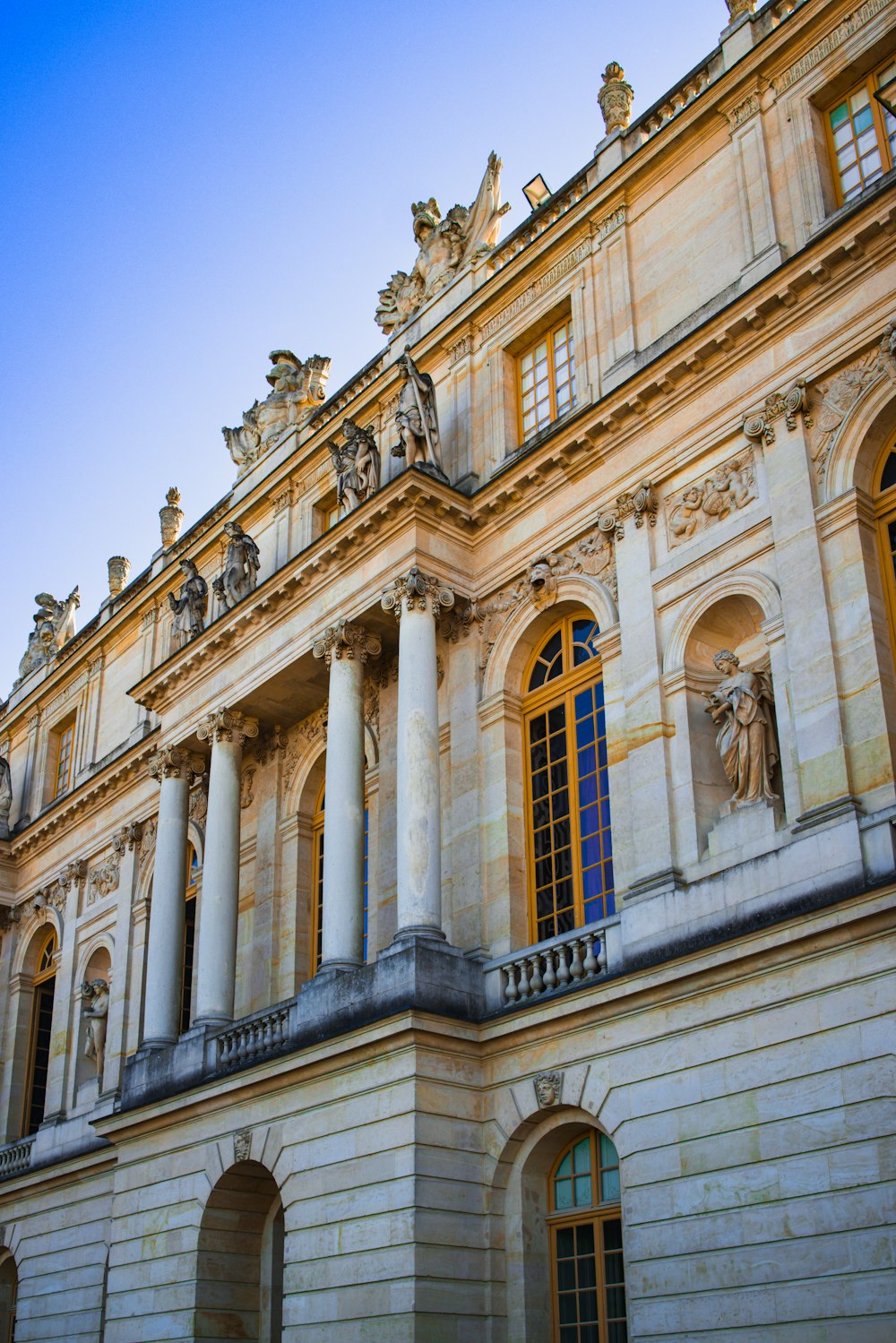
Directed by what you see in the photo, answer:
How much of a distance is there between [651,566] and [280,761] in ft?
27.3

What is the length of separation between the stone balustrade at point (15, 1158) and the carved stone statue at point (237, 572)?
10.8 metres

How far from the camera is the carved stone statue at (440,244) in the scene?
24172 millimetres

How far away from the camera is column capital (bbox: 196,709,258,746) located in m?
23.3

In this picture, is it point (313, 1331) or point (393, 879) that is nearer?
point (313, 1331)

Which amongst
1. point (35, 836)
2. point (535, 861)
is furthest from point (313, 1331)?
point (35, 836)

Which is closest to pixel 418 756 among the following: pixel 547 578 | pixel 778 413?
pixel 547 578

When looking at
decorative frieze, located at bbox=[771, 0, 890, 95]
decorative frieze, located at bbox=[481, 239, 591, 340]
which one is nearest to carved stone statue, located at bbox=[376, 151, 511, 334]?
decorative frieze, located at bbox=[481, 239, 591, 340]

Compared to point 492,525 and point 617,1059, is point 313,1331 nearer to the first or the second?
point 617,1059

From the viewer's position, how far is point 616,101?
72.2ft

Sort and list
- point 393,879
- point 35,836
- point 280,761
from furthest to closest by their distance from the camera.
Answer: point 35,836 < point 280,761 < point 393,879

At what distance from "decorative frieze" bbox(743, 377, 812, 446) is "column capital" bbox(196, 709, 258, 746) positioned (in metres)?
9.67

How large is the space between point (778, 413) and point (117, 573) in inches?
819

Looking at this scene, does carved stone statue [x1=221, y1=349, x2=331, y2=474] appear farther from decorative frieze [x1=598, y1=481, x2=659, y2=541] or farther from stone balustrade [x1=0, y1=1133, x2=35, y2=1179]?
stone balustrade [x1=0, y1=1133, x2=35, y2=1179]

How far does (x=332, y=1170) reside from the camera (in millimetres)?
17531
